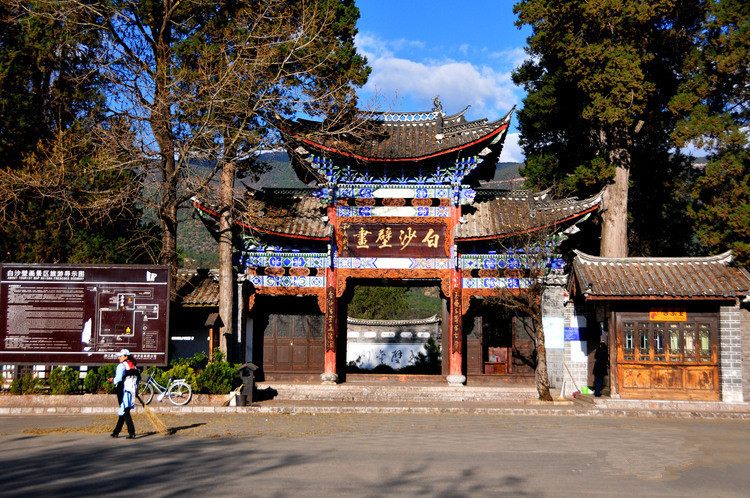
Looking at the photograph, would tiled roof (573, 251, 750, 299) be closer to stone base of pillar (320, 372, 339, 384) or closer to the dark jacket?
the dark jacket

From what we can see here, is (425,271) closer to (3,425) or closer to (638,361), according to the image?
(638,361)

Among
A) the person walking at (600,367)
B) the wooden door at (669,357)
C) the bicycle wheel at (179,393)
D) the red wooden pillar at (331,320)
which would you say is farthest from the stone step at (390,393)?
the bicycle wheel at (179,393)

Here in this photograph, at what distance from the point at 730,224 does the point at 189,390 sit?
15.0 metres

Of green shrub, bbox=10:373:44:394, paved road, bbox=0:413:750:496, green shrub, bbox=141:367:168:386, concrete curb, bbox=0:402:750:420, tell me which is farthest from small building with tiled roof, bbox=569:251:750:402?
green shrub, bbox=10:373:44:394

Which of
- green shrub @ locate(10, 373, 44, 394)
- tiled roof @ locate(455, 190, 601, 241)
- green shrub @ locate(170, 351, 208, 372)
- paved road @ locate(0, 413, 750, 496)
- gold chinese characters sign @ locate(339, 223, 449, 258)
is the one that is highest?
tiled roof @ locate(455, 190, 601, 241)

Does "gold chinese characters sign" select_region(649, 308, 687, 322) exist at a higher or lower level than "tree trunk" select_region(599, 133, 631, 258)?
lower

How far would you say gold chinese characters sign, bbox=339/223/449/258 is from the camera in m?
20.2

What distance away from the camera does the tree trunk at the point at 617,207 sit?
21828 millimetres

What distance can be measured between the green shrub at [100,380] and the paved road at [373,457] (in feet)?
6.28

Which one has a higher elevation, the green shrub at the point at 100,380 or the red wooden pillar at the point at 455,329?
the red wooden pillar at the point at 455,329

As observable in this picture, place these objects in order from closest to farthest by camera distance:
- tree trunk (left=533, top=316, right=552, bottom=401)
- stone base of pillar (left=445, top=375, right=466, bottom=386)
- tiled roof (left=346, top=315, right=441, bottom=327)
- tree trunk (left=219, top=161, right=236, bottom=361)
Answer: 1. tree trunk (left=533, top=316, right=552, bottom=401)
2. tree trunk (left=219, top=161, right=236, bottom=361)
3. stone base of pillar (left=445, top=375, right=466, bottom=386)
4. tiled roof (left=346, top=315, right=441, bottom=327)

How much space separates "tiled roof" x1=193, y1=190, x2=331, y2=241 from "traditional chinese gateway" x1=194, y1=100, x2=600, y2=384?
0.05m

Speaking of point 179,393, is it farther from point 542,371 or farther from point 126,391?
point 542,371

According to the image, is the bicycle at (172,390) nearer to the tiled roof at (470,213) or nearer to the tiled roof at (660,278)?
the tiled roof at (470,213)
